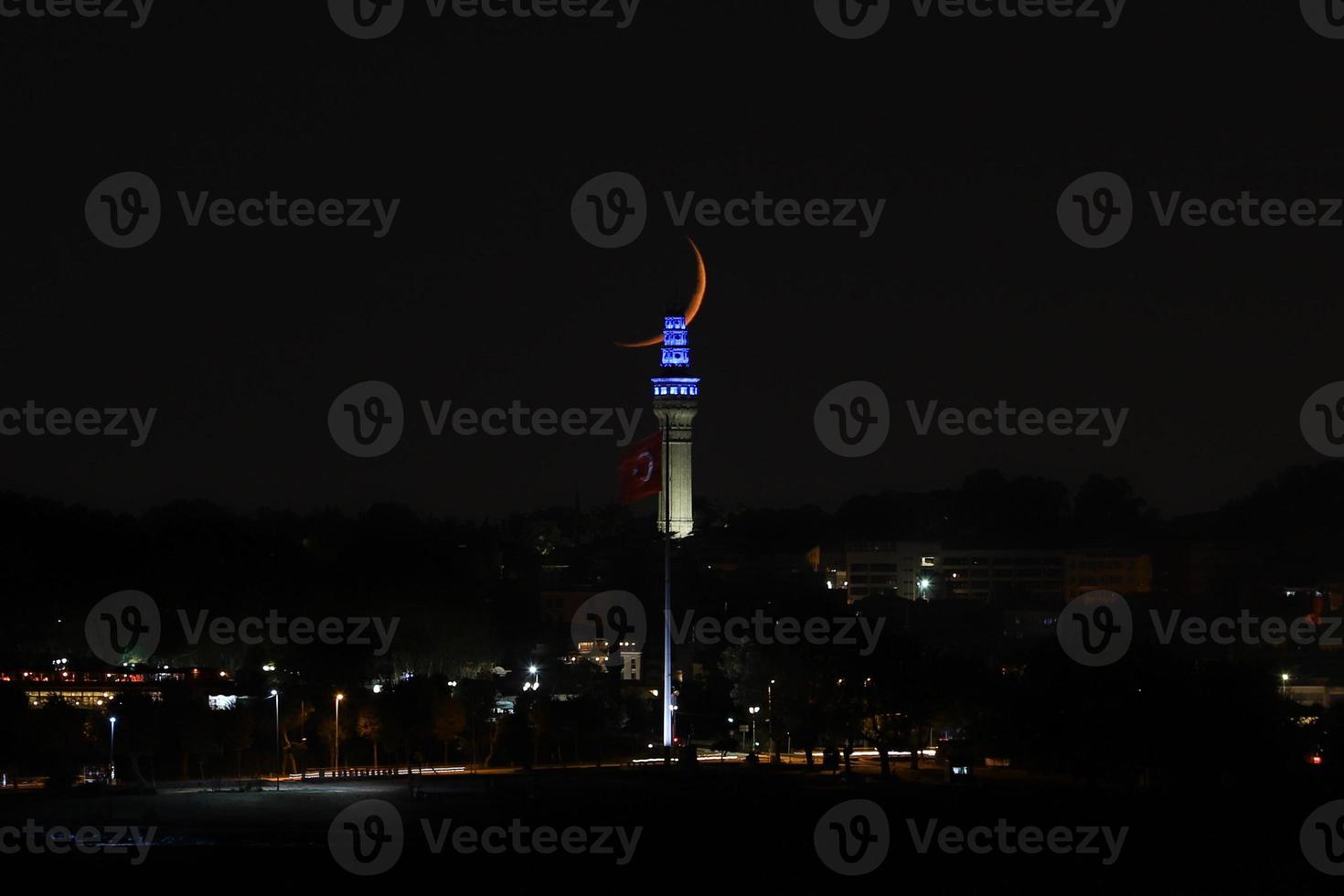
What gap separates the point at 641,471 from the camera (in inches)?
3578

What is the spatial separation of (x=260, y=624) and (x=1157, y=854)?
5730 cm

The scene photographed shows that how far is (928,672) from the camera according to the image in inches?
3378

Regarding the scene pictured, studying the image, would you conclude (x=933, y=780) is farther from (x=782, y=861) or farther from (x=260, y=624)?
→ (x=260, y=624)

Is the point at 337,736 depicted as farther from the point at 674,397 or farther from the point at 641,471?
the point at 674,397

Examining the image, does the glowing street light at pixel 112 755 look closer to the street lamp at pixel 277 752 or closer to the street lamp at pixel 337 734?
the street lamp at pixel 277 752

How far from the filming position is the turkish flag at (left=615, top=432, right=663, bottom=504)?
297 ft

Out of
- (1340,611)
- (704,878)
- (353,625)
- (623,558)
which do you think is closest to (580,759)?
(353,625)

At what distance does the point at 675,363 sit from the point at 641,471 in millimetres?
77019

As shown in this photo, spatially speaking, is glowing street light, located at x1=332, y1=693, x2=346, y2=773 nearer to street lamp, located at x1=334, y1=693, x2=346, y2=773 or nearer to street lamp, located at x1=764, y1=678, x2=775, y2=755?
street lamp, located at x1=334, y1=693, x2=346, y2=773

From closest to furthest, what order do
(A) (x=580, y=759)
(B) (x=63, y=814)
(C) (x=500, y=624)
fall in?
(B) (x=63, y=814), (A) (x=580, y=759), (C) (x=500, y=624)

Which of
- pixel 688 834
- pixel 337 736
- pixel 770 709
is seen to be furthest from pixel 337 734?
pixel 688 834

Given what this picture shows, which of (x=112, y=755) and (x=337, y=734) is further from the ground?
(x=337, y=734)

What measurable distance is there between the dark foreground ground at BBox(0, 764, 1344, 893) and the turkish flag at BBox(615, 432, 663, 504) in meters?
21.3

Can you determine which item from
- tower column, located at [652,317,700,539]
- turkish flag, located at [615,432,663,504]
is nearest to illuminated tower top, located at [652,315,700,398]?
tower column, located at [652,317,700,539]
